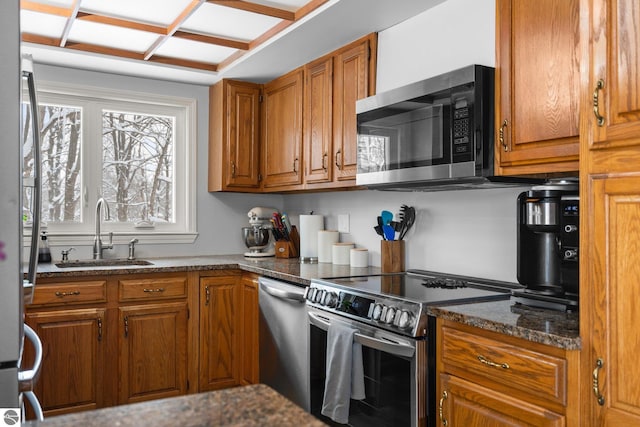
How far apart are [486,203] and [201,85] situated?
2.45 meters

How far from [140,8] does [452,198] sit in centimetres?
186

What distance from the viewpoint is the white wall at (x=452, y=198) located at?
7.45ft

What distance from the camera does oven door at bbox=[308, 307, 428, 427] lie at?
1.85 meters

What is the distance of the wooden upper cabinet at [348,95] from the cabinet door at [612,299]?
1.58m

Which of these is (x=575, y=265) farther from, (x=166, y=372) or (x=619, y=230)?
(x=166, y=372)

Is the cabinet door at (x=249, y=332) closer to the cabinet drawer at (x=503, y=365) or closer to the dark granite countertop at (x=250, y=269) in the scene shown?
the dark granite countertop at (x=250, y=269)

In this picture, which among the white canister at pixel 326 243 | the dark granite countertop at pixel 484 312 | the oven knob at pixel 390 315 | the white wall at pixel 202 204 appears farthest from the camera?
the white wall at pixel 202 204

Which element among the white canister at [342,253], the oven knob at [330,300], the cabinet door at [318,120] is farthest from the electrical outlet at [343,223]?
the oven knob at [330,300]

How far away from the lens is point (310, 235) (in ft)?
11.7

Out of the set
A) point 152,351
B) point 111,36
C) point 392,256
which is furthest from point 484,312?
point 111,36

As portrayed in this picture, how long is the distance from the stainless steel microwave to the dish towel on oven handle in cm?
74

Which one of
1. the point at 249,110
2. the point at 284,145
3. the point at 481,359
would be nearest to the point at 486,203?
the point at 481,359

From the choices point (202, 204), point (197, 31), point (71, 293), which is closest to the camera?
point (71, 293)

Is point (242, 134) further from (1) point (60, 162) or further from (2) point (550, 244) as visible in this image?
(2) point (550, 244)
